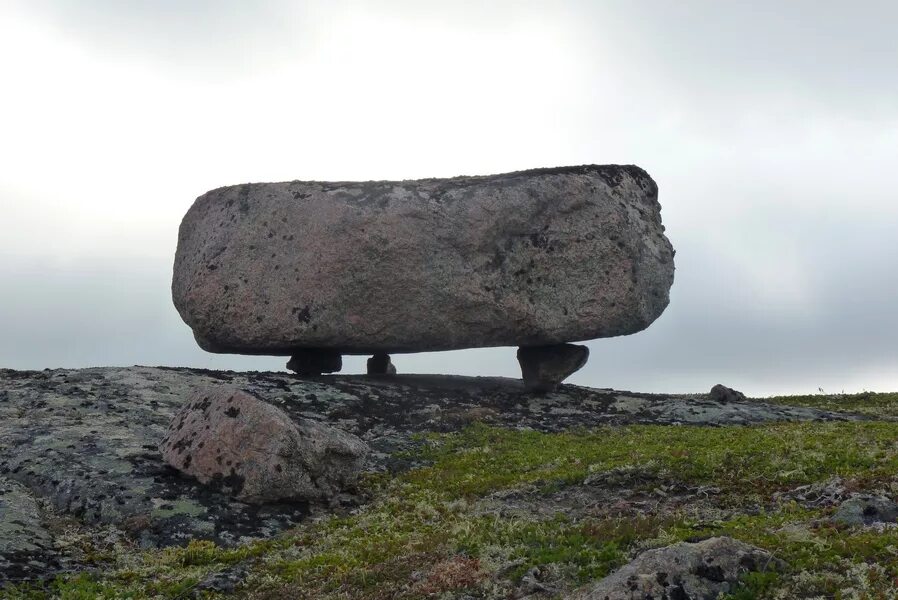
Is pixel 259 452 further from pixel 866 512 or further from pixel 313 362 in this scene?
pixel 866 512

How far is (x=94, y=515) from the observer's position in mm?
19656

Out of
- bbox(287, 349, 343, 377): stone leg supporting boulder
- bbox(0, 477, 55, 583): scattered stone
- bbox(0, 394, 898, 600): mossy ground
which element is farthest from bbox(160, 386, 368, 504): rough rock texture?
bbox(287, 349, 343, 377): stone leg supporting boulder

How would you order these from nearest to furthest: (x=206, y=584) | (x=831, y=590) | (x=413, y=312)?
(x=831, y=590)
(x=206, y=584)
(x=413, y=312)

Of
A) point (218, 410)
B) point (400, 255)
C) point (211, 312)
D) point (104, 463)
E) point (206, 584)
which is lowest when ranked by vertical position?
point (206, 584)

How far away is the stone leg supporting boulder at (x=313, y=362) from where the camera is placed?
33.4 metres

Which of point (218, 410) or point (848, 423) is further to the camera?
point (848, 423)

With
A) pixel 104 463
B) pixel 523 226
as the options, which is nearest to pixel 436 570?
pixel 104 463

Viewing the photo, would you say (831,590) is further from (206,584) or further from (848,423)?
(848,423)

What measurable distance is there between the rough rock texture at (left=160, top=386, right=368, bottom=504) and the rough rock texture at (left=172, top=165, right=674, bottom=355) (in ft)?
27.5

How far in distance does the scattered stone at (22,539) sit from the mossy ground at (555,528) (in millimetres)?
814

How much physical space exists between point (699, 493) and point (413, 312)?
14199mm

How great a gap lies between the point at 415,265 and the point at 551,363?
6.72 meters

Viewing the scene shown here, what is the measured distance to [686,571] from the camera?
37.1ft

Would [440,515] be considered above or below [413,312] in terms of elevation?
below
